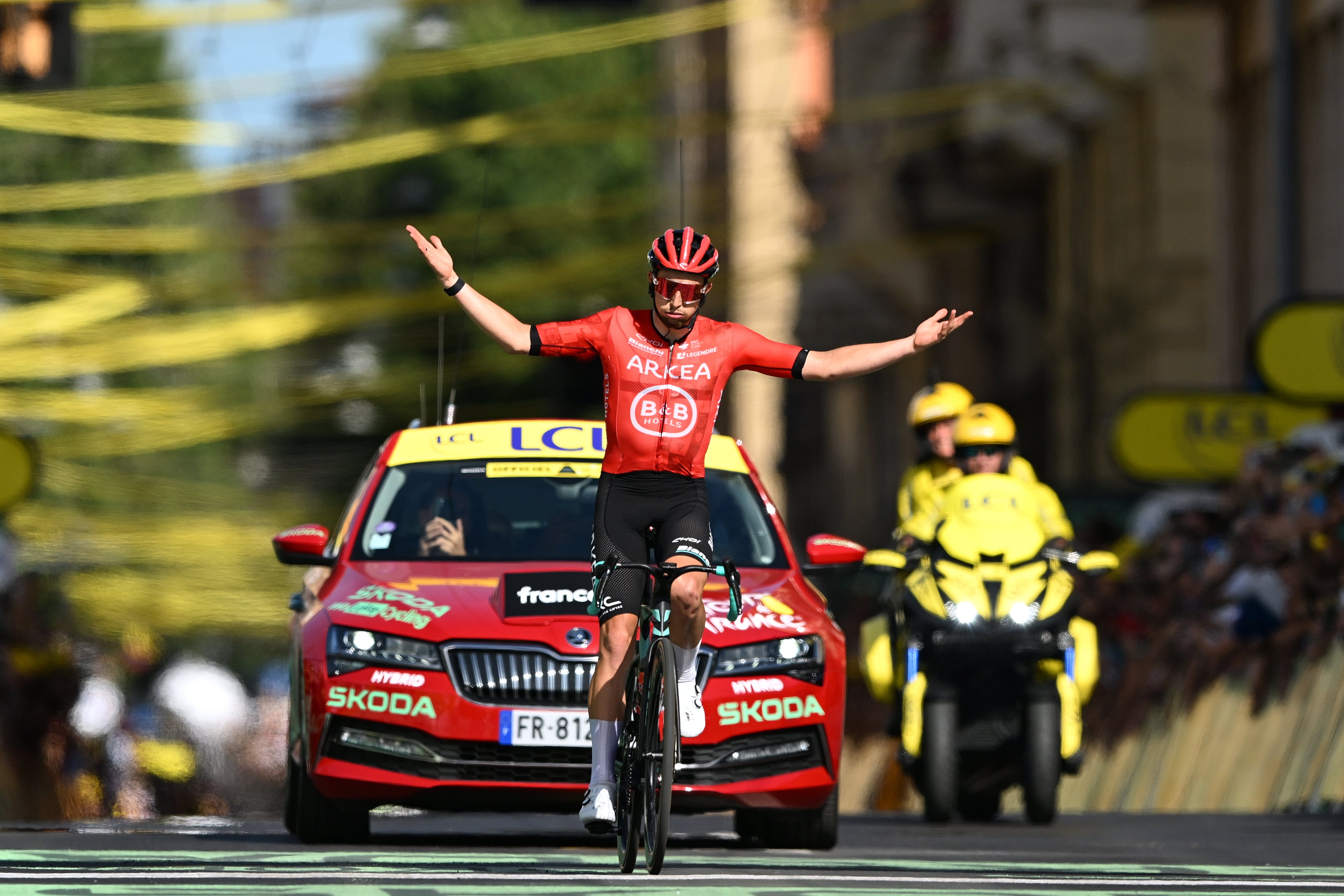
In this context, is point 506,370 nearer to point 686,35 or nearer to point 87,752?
point 686,35

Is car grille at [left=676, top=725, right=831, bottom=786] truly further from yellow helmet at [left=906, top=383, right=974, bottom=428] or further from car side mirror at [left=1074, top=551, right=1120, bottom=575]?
yellow helmet at [left=906, top=383, right=974, bottom=428]

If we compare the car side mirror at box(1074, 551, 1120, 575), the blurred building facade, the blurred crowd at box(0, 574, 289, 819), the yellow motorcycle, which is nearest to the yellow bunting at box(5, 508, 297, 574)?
the blurred crowd at box(0, 574, 289, 819)

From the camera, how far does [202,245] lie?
34312 millimetres

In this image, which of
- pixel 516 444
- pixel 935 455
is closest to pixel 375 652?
pixel 516 444

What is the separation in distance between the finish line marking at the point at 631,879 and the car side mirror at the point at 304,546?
217cm

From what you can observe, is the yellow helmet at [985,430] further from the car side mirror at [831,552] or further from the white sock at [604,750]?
the white sock at [604,750]

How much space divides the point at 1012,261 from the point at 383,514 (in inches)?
1027

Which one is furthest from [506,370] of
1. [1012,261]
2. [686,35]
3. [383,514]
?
[383,514]

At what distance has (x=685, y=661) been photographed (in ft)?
30.8

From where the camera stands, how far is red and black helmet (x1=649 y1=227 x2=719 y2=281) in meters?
9.08

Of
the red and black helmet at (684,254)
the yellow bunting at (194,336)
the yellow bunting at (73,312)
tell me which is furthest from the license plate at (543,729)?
the yellow bunting at (73,312)

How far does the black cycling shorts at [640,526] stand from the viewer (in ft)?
30.3

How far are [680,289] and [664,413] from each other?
38 centimetres

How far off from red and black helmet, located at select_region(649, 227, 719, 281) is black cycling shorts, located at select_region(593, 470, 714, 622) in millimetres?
633
